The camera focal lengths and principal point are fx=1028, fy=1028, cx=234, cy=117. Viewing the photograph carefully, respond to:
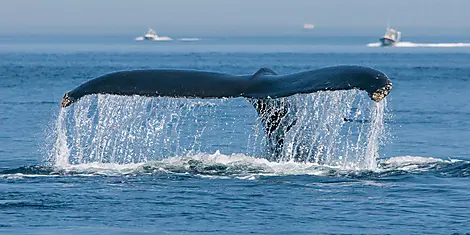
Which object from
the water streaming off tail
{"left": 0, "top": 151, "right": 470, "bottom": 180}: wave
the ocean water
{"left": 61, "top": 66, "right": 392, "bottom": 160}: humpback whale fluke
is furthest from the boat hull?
{"left": 61, "top": 66, "right": 392, "bottom": 160}: humpback whale fluke

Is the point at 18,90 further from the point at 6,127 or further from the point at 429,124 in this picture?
the point at 429,124

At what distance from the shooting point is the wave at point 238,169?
38.4ft

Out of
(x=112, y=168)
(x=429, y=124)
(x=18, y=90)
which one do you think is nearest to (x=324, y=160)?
(x=112, y=168)

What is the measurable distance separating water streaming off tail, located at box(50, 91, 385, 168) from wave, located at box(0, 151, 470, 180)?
199mm

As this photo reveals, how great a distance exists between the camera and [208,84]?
10102 mm

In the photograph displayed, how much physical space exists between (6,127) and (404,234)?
39.9 ft

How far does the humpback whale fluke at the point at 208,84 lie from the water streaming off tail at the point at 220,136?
200 millimetres

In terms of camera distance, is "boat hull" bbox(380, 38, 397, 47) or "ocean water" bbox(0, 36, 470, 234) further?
A: "boat hull" bbox(380, 38, 397, 47)

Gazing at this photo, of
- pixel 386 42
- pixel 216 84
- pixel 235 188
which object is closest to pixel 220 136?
pixel 235 188

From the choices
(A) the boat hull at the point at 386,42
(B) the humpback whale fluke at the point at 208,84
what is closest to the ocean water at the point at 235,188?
(B) the humpback whale fluke at the point at 208,84

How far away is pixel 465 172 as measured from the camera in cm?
1220

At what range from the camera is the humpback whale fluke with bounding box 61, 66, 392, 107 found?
962 centimetres

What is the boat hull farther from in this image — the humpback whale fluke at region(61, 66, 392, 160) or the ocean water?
the humpback whale fluke at region(61, 66, 392, 160)

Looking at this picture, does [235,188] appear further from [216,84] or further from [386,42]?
[386,42]
